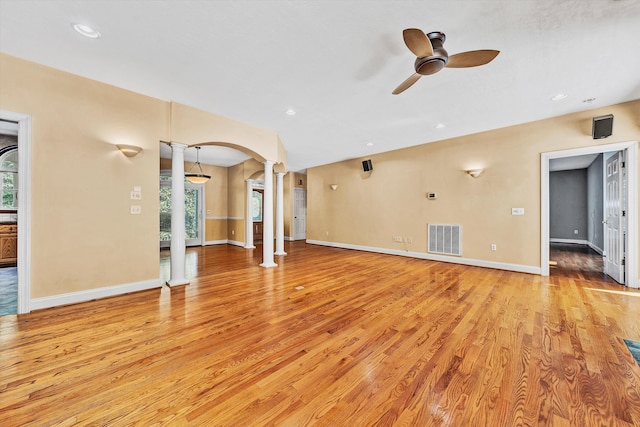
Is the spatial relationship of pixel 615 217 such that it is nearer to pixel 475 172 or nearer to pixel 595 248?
pixel 475 172

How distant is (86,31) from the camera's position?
2301 mm

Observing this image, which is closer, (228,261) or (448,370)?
(448,370)

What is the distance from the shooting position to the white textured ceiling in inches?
81.4

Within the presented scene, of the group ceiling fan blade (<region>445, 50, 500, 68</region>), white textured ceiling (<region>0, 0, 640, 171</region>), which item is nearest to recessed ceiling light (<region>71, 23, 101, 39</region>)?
white textured ceiling (<region>0, 0, 640, 171</region>)

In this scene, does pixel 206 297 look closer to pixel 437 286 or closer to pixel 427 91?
pixel 437 286

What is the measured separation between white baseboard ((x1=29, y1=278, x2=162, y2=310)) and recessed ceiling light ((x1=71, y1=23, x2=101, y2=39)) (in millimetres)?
2923

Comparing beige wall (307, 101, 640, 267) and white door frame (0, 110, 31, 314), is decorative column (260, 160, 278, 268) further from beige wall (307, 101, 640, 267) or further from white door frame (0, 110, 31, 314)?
white door frame (0, 110, 31, 314)

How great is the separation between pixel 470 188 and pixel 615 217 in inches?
87.5

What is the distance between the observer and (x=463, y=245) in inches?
216

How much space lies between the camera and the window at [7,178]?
502 centimetres

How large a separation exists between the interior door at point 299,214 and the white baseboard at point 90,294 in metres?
6.39

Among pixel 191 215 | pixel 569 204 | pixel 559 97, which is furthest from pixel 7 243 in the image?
pixel 569 204

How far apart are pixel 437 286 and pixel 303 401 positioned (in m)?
3.05

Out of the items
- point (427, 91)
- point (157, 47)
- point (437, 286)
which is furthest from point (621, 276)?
point (157, 47)
